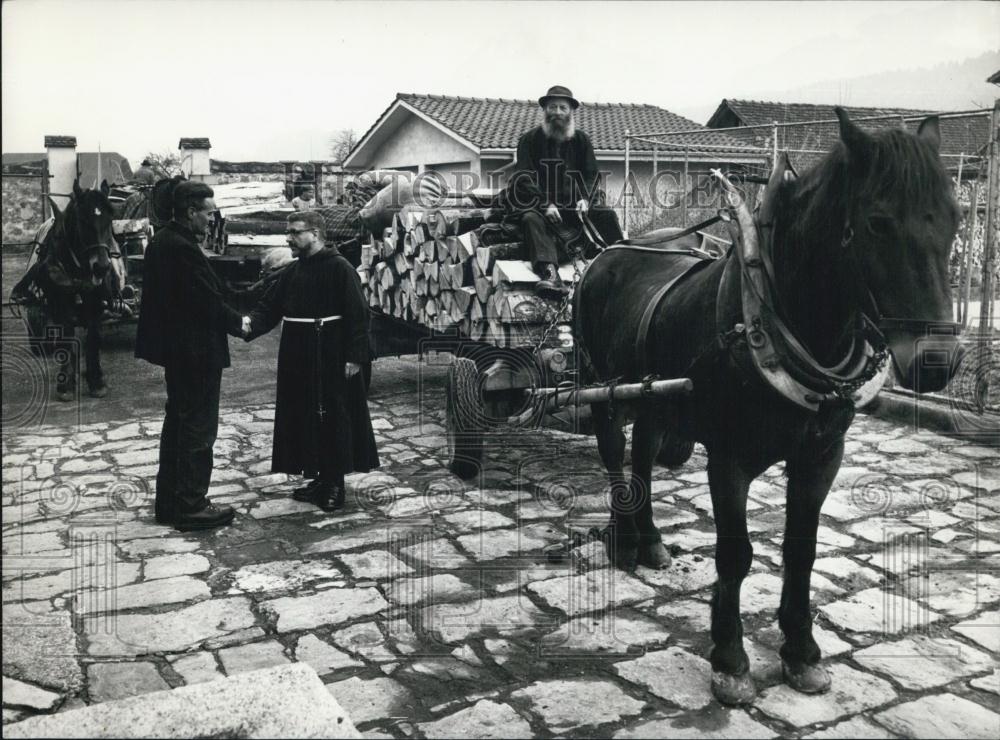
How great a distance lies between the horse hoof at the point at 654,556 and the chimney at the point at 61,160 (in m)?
17.4

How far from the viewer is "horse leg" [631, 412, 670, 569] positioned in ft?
16.2

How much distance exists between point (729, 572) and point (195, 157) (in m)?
18.8

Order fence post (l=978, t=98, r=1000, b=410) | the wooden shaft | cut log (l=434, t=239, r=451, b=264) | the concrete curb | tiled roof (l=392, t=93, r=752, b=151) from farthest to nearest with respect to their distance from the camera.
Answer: tiled roof (l=392, t=93, r=752, b=151) < the concrete curb < fence post (l=978, t=98, r=1000, b=410) < cut log (l=434, t=239, r=451, b=264) < the wooden shaft

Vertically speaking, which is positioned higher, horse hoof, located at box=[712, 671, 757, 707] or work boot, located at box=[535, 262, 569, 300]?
work boot, located at box=[535, 262, 569, 300]

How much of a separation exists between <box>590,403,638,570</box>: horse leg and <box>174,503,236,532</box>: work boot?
2.45m

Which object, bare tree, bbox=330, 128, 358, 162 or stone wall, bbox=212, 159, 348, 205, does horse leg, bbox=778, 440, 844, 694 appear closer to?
stone wall, bbox=212, 159, 348, 205

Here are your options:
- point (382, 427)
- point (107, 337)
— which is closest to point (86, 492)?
point (382, 427)

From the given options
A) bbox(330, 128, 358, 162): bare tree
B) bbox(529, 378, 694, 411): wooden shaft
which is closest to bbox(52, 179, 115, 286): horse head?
bbox(529, 378, 694, 411): wooden shaft

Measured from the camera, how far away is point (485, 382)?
615cm

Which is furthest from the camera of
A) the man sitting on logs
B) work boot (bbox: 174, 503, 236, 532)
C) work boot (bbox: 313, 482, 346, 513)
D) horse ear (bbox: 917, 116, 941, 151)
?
the man sitting on logs

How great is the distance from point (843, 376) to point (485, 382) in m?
3.17

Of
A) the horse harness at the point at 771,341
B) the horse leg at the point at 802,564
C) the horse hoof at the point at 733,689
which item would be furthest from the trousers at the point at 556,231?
the horse hoof at the point at 733,689

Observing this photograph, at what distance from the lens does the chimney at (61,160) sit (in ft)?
61.1

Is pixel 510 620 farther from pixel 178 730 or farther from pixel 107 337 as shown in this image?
pixel 107 337
